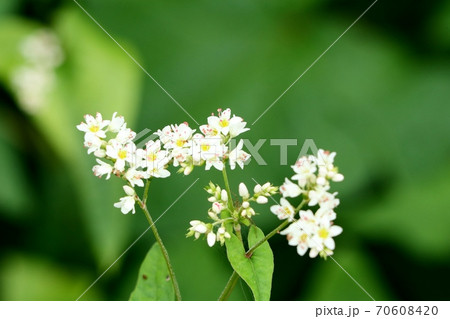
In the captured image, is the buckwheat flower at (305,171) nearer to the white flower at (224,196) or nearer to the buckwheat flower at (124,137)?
the white flower at (224,196)

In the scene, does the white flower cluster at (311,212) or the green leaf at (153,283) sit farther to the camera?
the green leaf at (153,283)

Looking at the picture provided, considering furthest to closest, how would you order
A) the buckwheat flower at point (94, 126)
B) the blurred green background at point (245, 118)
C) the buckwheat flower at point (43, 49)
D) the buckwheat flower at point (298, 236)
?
the buckwheat flower at point (43, 49), the blurred green background at point (245, 118), the buckwheat flower at point (94, 126), the buckwheat flower at point (298, 236)

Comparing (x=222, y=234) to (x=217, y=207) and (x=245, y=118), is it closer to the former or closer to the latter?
(x=217, y=207)

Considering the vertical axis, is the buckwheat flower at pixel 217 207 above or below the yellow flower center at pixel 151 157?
below

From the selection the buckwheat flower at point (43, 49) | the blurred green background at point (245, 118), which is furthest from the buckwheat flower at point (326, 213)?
the buckwheat flower at point (43, 49)

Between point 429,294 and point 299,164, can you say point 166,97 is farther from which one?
point 299,164

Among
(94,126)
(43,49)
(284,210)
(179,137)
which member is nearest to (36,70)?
(43,49)
